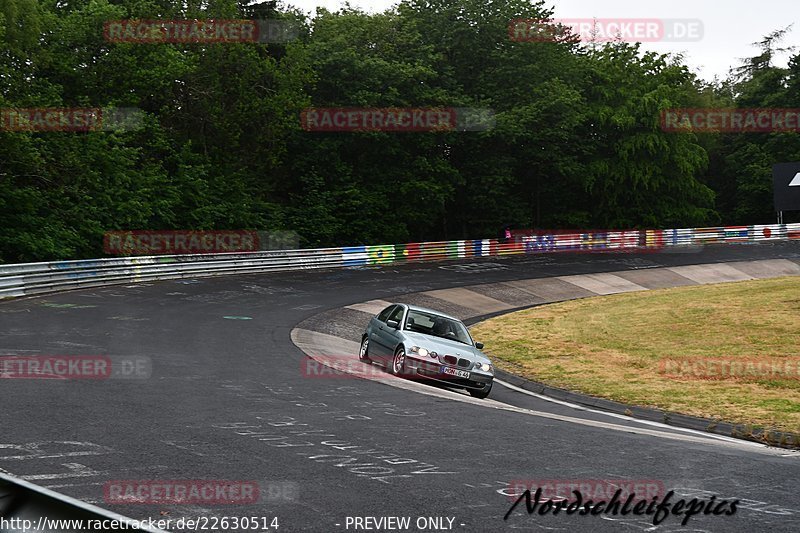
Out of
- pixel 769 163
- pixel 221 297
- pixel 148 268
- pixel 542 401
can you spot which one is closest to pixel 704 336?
pixel 542 401

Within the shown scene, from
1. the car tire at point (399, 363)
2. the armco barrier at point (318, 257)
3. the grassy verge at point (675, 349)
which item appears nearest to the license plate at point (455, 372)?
the car tire at point (399, 363)

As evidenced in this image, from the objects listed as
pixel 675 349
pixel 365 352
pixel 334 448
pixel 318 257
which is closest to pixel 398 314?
pixel 365 352

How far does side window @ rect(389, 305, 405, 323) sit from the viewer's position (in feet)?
54.0

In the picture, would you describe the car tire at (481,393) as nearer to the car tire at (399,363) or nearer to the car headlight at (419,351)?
the car headlight at (419,351)

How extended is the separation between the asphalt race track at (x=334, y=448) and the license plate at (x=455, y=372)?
0.58m

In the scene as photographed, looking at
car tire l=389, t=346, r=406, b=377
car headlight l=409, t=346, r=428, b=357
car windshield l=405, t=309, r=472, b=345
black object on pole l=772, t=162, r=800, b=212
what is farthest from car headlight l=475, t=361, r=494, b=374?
black object on pole l=772, t=162, r=800, b=212

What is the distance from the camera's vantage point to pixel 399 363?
15.4m

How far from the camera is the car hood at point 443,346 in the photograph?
1514cm

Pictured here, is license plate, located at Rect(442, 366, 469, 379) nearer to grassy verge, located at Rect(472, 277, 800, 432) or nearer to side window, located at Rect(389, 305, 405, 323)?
side window, located at Rect(389, 305, 405, 323)

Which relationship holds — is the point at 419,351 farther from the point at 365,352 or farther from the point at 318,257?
the point at 318,257

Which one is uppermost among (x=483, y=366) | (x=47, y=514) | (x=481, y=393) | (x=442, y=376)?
(x=47, y=514)

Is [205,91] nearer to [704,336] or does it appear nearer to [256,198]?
[256,198]

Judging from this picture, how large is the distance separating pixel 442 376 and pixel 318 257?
24.3 meters

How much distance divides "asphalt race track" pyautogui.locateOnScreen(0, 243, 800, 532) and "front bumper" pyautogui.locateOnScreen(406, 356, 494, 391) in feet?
1.72
